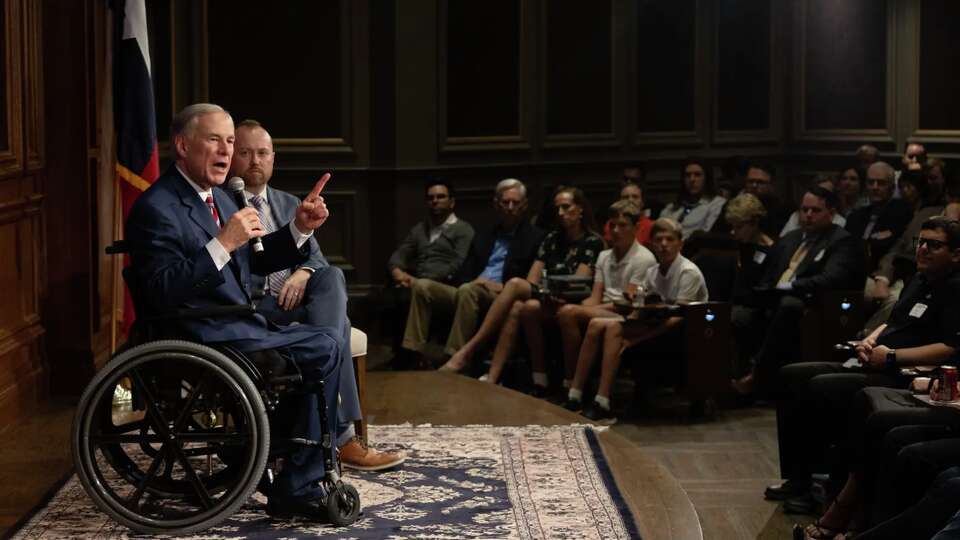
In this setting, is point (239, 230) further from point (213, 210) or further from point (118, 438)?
point (118, 438)

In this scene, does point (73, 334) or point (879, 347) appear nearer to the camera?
point (879, 347)

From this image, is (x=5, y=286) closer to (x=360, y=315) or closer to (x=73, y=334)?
(x=73, y=334)

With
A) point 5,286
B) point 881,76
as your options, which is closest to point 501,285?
point 5,286

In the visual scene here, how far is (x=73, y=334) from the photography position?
6.13 meters

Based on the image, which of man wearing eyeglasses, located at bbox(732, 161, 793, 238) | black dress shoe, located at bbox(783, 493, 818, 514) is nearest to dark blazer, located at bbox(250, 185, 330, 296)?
black dress shoe, located at bbox(783, 493, 818, 514)

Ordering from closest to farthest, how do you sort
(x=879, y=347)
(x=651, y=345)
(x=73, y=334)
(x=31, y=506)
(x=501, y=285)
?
(x=31, y=506), (x=879, y=347), (x=73, y=334), (x=651, y=345), (x=501, y=285)

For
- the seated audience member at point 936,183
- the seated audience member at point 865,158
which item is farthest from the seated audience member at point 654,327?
the seated audience member at point 865,158

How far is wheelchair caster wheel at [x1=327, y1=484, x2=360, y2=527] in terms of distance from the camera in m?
4.17

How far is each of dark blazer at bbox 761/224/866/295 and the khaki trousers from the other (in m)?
1.51

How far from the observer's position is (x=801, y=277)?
7.30 meters

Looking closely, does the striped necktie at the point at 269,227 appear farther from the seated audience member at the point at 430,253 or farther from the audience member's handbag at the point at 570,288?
the seated audience member at the point at 430,253

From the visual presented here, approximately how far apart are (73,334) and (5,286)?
0.54 metres

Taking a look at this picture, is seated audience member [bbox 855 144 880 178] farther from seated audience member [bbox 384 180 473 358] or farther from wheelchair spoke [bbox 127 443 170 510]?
wheelchair spoke [bbox 127 443 170 510]

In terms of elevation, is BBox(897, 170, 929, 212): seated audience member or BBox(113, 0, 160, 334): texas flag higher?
BBox(113, 0, 160, 334): texas flag
